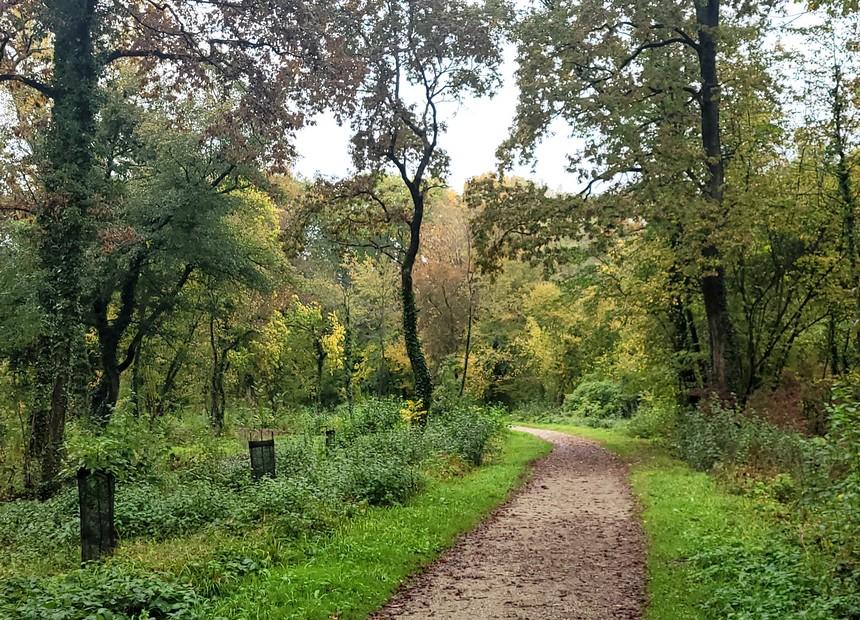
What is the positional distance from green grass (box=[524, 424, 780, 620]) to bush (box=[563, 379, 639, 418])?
19.8 meters

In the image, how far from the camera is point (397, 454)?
12.4 m

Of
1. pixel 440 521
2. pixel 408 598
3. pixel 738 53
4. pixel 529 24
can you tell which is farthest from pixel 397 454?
pixel 738 53

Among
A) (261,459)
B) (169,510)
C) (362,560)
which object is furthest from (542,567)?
(261,459)

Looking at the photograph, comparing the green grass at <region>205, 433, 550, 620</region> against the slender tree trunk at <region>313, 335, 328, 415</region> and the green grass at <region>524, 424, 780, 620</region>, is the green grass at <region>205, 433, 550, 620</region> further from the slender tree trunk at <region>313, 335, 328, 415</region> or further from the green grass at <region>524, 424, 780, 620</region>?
the slender tree trunk at <region>313, 335, 328, 415</region>

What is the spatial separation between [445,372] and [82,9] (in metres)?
21.9

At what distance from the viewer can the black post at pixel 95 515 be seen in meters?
7.48

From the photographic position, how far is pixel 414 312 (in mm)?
19812

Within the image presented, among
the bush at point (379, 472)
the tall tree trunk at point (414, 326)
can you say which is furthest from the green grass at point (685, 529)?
the tall tree trunk at point (414, 326)

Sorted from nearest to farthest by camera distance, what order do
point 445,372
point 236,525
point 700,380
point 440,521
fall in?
point 236,525 < point 440,521 < point 700,380 < point 445,372

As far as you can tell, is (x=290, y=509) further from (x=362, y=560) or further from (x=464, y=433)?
(x=464, y=433)

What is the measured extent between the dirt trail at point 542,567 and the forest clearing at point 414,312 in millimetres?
57

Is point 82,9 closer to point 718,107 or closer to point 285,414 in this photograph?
point 285,414

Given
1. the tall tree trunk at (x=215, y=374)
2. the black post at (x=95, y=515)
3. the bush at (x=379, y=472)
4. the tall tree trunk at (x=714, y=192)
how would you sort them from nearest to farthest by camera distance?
the black post at (x=95, y=515)
the bush at (x=379, y=472)
the tall tree trunk at (x=714, y=192)
the tall tree trunk at (x=215, y=374)

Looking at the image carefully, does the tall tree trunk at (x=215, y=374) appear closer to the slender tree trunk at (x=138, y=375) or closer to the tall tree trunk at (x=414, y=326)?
the slender tree trunk at (x=138, y=375)
